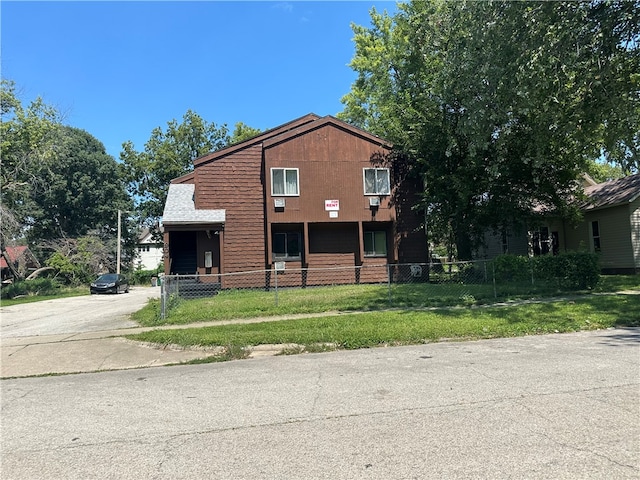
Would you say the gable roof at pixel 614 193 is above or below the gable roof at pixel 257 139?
below

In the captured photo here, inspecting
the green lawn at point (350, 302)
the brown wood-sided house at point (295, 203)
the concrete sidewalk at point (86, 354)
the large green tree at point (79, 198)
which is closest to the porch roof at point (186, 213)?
the brown wood-sided house at point (295, 203)

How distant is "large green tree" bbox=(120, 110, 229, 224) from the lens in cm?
4525

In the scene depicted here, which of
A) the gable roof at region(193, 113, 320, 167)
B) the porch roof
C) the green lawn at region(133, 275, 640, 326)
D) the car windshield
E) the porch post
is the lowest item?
the green lawn at region(133, 275, 640, 326)

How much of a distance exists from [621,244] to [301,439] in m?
22.1

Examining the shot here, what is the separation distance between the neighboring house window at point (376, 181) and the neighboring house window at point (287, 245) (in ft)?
13.0

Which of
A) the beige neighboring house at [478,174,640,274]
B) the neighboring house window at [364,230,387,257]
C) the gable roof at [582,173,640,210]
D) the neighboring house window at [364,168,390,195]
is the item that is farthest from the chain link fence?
the gable roof at [582,173,640,210]

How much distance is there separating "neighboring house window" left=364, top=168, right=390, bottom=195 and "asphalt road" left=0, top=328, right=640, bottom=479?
1417cm

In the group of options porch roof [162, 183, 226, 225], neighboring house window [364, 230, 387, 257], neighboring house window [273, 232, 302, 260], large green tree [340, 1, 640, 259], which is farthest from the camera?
neighboring house window [364, 230, 387, 257]

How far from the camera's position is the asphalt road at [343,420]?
3.59 meters

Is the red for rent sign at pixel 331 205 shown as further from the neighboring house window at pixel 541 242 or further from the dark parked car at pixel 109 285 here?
the dark parked car at pixel 109 285

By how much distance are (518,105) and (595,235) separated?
13206mm

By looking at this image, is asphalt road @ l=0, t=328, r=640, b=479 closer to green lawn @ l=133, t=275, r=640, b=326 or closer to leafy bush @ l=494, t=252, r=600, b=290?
green lawn @ l=133, t=275, r=640, b=326

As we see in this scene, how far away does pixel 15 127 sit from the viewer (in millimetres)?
28656

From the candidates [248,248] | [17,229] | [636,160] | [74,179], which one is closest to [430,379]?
[636,160]
